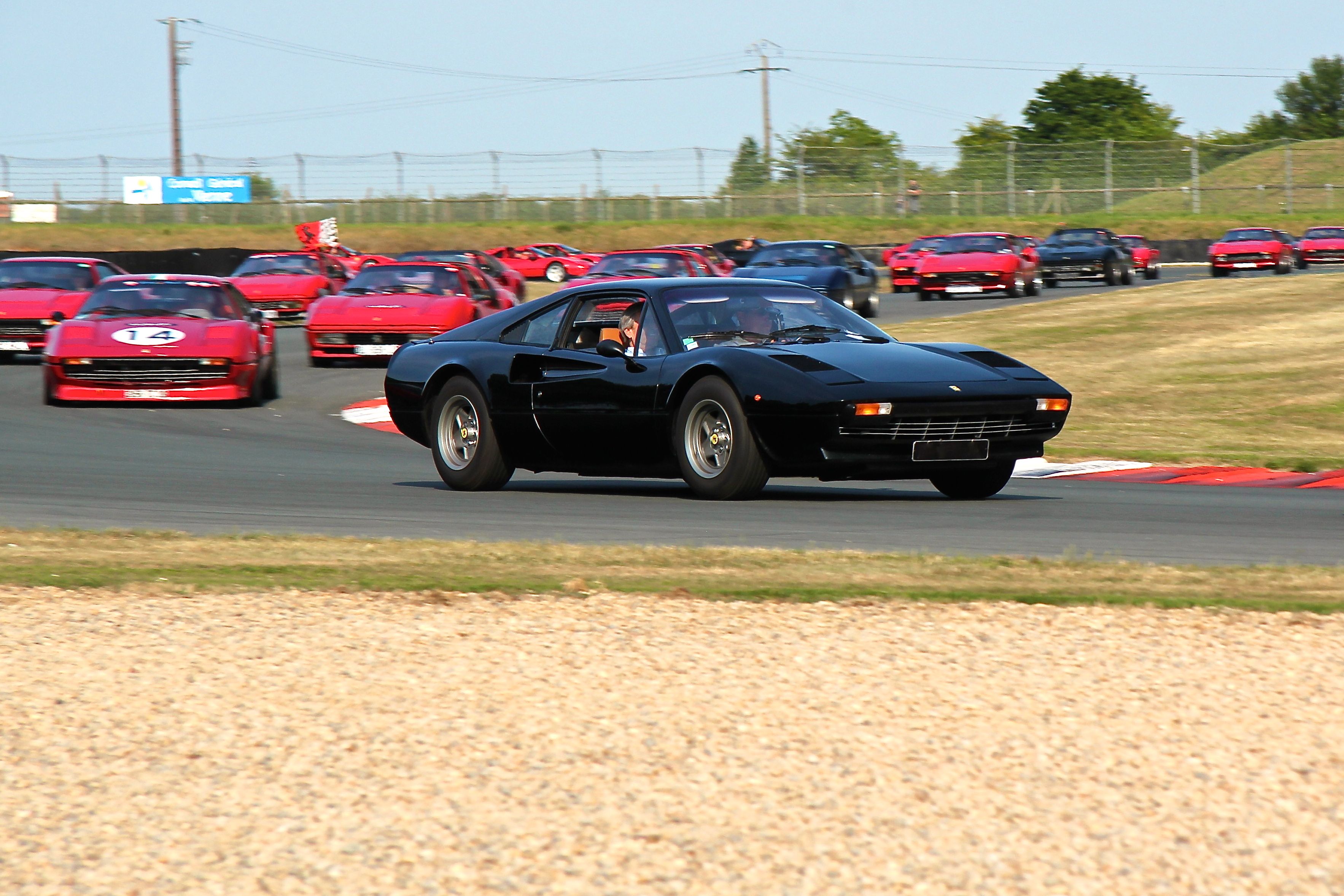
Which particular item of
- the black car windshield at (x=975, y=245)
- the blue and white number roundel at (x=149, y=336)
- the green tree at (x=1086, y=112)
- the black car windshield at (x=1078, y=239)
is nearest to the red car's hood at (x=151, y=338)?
the blue and white number roundel at (x=149, y=336)

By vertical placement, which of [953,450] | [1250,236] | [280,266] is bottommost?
[953,450]

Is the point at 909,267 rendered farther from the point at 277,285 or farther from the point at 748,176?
the point at 748,176

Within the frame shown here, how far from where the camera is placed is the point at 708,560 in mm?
6844

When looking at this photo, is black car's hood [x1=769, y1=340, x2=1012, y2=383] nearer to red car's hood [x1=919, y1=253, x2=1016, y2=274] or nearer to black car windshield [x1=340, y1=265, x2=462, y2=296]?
black car windshield [x1=340, y1=265, x2=462, y2=296]

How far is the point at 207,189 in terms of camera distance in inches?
2559

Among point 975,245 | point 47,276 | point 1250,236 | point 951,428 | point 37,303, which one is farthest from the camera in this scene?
point 1250,236

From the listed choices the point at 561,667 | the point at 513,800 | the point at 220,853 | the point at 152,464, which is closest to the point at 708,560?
the point at 561,667

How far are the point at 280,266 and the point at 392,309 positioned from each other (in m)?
8.75

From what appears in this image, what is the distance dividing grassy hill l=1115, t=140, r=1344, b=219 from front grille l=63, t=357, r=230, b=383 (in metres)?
49.0

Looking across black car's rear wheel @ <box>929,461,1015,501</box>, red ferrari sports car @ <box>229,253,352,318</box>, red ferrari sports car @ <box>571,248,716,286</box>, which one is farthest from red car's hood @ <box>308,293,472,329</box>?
black car's rear wheel @ <box>929,461,1015,501</box>

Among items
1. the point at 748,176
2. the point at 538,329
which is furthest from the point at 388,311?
the point at 748,176

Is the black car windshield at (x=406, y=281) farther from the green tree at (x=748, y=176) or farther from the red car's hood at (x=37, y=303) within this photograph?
the green tree at (x=748, y=176)

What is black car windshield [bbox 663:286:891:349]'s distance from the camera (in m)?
9.23

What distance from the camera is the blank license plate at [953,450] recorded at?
854cm
